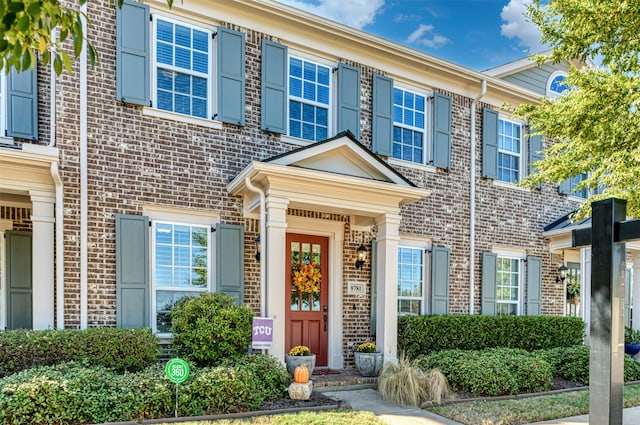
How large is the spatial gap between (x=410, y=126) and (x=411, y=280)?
10.2 feet

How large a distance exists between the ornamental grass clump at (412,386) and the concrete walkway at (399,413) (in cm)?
13

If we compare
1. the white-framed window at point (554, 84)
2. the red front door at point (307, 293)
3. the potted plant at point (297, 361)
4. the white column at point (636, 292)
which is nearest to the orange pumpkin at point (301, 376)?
the potted plant at point (297, 361)

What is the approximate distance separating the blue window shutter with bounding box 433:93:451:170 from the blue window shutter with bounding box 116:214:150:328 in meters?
5.88

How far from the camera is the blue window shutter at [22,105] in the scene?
254 inches

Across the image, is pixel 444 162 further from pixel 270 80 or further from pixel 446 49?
pixel 270 80

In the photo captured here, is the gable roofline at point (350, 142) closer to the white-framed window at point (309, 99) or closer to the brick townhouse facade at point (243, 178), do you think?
the brick townhouse facade at point (243, 178)

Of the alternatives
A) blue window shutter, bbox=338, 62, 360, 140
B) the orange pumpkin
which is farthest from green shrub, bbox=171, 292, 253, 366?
blue window shutter, bbox=338, 62, 360, 140

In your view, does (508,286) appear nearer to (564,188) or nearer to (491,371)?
(564,188)

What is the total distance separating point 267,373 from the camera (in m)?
6.46

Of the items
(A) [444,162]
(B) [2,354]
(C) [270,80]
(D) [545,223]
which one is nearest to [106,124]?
(C) [270,80]

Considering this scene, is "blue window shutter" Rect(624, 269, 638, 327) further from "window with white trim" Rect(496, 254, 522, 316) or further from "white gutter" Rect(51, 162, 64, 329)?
"white gutter" Rect(51, 162, 64, 329)

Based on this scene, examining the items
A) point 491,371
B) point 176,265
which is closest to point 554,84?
point 491,371

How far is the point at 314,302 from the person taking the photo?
862 cm

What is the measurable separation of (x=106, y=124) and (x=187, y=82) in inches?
55.8
